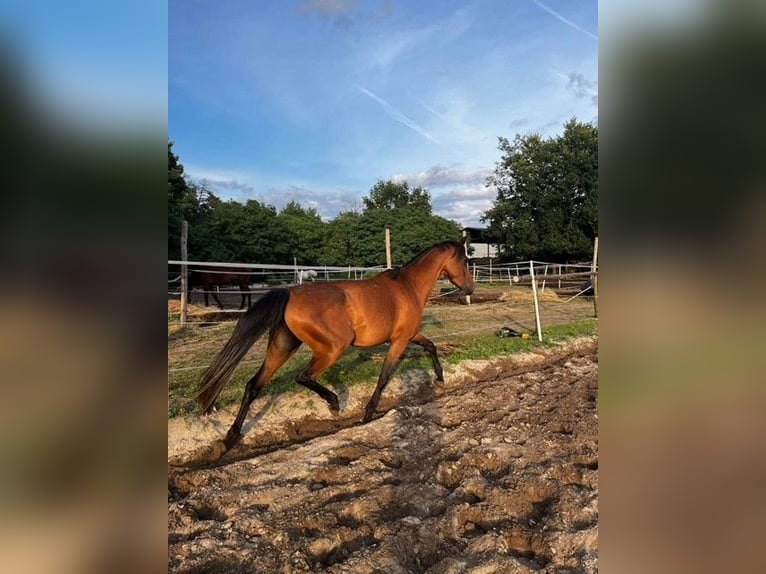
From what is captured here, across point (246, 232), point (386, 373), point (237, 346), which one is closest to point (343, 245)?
point (246, 232)

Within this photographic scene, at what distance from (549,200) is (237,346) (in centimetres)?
2688

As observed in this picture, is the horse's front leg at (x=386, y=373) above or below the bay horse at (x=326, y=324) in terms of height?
below

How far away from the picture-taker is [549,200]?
26.8 metres

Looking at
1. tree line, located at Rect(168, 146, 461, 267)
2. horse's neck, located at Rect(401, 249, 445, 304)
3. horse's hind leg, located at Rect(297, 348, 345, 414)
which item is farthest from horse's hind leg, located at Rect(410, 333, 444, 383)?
tree line, located at Rect(168, 146, 461, 267)

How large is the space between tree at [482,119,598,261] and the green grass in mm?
18072

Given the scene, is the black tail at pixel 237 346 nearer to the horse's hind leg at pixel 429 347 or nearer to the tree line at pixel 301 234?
the horse's hind leg at pixel 429 347

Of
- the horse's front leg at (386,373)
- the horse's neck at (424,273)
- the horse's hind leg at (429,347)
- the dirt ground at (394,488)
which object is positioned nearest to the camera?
the dirt ground at (394,488)

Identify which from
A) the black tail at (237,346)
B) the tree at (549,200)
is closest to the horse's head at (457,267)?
the black tail at (237,346)

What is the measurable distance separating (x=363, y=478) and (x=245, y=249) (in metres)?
23.7

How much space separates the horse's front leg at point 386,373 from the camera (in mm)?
3887
